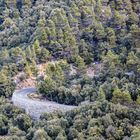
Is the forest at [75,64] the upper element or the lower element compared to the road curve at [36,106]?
upper

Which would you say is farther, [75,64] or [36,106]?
[75,64]

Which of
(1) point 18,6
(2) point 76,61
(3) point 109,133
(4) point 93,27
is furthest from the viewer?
(1) point 18,6

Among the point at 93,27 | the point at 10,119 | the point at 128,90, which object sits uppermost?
the point at 93,27

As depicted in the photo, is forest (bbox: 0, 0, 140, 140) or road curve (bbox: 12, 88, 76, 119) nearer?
forest (bbox: 0, 0, 140, 140)

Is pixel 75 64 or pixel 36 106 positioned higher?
pixel 75 64

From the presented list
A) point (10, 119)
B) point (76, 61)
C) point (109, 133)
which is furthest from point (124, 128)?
point (76, 61)

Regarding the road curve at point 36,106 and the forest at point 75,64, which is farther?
the road curve at point 36,106

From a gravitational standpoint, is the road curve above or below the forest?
below

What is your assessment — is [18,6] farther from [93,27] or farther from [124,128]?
[124,128]
